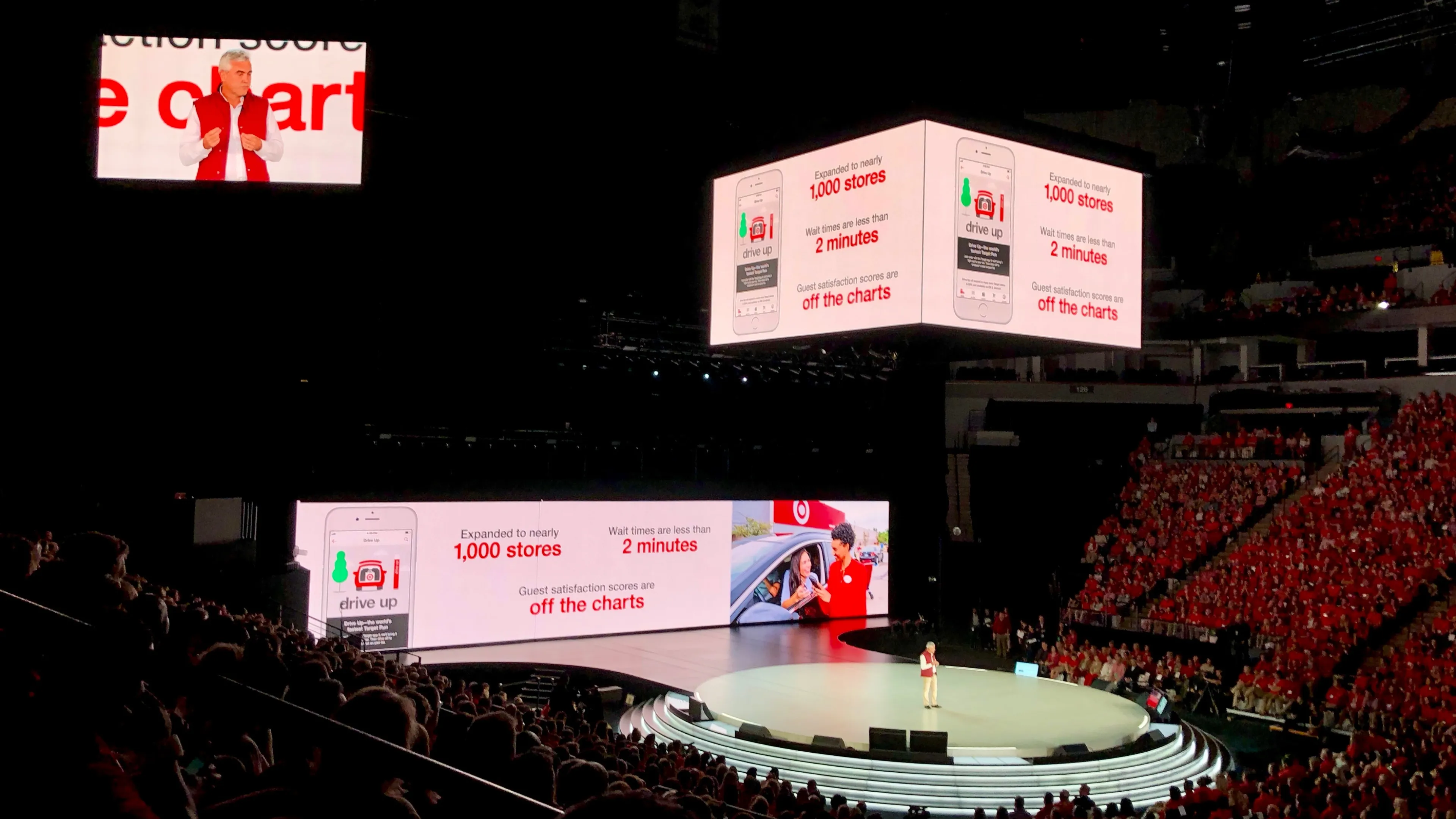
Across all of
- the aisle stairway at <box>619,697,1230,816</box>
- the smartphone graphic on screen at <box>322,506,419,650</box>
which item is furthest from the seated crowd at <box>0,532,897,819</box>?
the smartphone graphic on screen at <box>322,506,419,650</box>

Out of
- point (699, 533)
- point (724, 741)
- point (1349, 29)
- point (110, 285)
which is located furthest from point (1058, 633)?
point (110, 285)

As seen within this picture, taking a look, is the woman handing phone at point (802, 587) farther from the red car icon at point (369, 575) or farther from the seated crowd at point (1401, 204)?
the seated crowd at point (1401, 204)

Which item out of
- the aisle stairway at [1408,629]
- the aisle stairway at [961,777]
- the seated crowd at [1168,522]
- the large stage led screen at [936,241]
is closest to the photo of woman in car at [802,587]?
the seated crowd at [1168,522]

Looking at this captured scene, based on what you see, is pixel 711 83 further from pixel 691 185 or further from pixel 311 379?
pixel 311 379

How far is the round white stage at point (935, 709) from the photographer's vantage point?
1296 cm

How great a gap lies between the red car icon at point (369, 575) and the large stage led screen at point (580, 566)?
19 millimetres

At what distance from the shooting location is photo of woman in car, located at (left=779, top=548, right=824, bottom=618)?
2366cm

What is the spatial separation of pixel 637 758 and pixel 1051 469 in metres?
17.7

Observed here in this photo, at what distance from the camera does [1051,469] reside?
24734 mm

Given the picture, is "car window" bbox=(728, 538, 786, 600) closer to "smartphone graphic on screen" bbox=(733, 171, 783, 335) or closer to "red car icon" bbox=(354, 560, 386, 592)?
"red car icon" bbox=(354, 560, 386, 592)

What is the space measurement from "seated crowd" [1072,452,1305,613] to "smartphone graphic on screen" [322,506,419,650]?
11874 millimetres

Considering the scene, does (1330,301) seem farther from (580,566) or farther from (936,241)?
(936,241)

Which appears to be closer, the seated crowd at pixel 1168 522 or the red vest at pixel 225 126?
the red vest at pixel 225 126

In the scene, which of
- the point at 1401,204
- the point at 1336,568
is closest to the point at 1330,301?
the point at 1401,204
